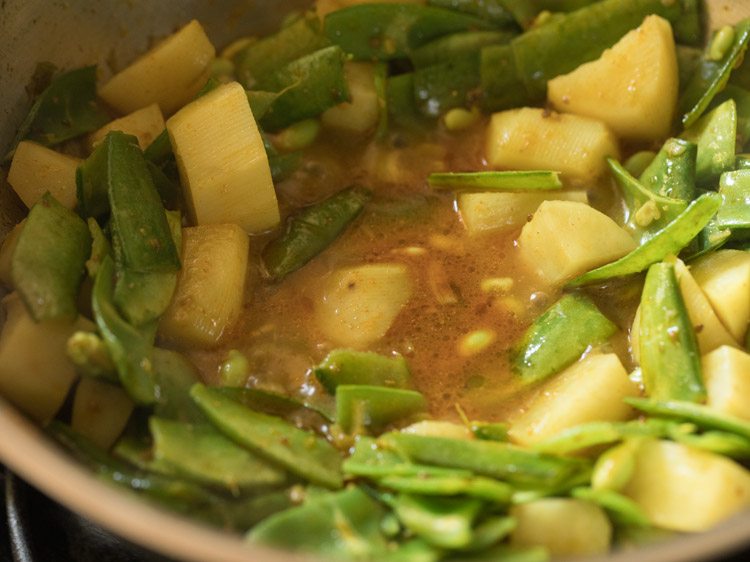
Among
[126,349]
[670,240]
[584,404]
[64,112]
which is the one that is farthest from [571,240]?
[64,112]

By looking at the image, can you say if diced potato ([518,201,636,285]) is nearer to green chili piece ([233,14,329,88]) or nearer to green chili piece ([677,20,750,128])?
green chili piece ([677,20,750,128])

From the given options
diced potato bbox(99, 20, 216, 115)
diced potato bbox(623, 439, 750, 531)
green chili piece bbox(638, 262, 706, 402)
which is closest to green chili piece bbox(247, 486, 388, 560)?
diced potato bbox(623, 439, 750, 531)

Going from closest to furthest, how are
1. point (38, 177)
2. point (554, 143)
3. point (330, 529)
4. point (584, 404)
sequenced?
1. point (330, 529)
2. point (584, 404)
3. point (38, 177)
4. point (554, 143)

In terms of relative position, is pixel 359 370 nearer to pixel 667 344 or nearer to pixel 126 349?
pixel 126 349

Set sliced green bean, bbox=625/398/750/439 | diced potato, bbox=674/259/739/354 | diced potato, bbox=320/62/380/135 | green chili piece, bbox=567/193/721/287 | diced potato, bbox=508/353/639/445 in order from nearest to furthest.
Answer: sliced green bean, bbox=625/398/750/439 → diced potato, bbox=508/353/639/445 → diced potato, bbox=674/259/739/354 → green chili piece, bbox=567/193/721/287 → diced potato, bbox=320/62/380/135

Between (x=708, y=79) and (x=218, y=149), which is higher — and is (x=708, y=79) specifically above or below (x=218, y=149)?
below

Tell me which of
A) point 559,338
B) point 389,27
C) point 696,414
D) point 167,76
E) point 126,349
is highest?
point 167,76

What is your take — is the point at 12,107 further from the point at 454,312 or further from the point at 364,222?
the point at 454,312
